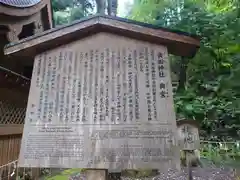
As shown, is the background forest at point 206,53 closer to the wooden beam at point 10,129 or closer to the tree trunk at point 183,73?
the tree trunk at point 183,73

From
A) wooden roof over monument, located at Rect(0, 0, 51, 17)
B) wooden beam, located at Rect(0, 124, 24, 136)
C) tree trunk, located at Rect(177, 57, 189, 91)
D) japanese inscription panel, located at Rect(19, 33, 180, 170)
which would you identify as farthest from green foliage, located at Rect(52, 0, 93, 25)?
japanese inscription panel, located at Rect(19, 33, 180, 170)

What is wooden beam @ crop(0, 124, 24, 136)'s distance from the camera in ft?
19.2

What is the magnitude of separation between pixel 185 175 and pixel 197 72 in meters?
4.24

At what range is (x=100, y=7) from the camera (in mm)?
13281

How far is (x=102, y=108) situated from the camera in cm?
312

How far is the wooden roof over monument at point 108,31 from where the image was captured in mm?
3287

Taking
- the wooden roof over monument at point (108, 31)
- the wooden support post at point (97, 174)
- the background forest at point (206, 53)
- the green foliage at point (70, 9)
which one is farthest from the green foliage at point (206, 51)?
the green foliage at point (70, 9)

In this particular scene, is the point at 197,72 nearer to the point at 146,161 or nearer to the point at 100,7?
the point at 146,161

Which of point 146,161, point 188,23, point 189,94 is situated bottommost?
point 146,161

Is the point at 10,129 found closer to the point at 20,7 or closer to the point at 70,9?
the point at 20,7

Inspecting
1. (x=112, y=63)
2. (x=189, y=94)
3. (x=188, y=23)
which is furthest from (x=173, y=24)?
(x=112, y=63)

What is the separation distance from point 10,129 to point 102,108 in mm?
4166

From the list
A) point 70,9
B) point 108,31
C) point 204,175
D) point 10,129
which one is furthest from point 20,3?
point 204,175

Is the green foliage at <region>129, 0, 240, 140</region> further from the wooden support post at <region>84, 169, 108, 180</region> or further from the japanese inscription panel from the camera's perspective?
the wooden support post at <region>84, 169, 108, 180</region>
